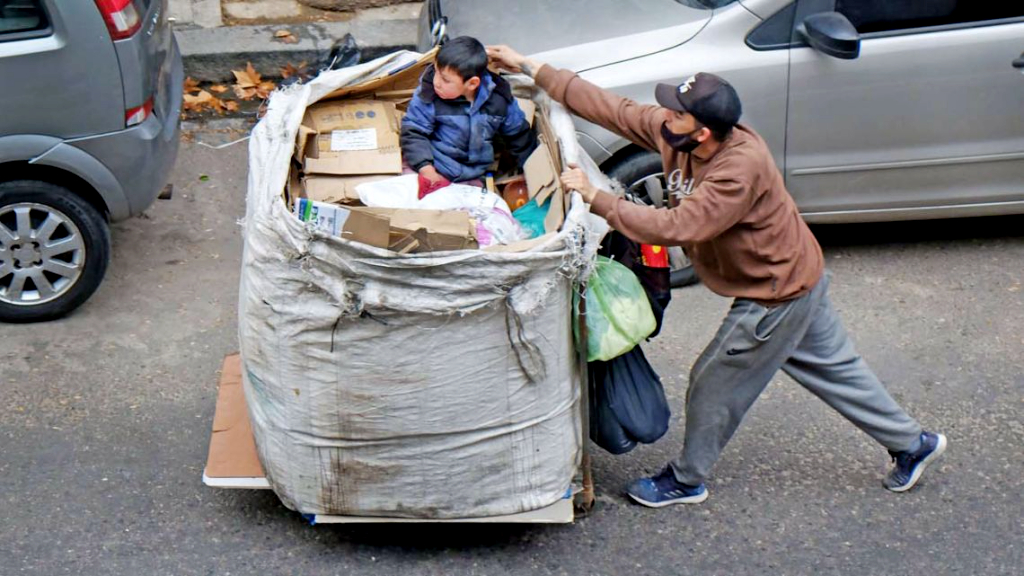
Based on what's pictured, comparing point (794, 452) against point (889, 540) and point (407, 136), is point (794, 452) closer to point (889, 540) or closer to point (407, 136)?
point (889, 540)

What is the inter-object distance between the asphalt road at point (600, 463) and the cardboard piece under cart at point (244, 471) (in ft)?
0.52

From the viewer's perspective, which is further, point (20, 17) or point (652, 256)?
point (20, 17)

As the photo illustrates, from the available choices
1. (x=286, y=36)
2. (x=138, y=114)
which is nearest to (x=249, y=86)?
(x=286, y=36)

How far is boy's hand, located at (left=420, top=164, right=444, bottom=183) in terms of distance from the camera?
3875 millimetres

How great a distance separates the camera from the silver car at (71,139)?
452 centimetres

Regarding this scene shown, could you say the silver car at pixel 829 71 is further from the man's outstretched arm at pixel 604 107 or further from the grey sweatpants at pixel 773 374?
the grey sweatpants at pixel 773 374

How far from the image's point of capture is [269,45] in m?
7.14

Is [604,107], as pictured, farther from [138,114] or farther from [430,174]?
[138,114]

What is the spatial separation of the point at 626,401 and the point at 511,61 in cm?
121

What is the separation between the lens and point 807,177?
5270mm

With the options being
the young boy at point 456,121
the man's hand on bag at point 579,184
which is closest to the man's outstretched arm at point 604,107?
the young boy at point 456,121

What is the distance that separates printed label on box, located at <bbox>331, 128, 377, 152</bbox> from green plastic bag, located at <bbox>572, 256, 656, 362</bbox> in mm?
931

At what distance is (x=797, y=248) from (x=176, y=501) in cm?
211

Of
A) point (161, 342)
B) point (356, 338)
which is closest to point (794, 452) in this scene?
point (356, 338)
